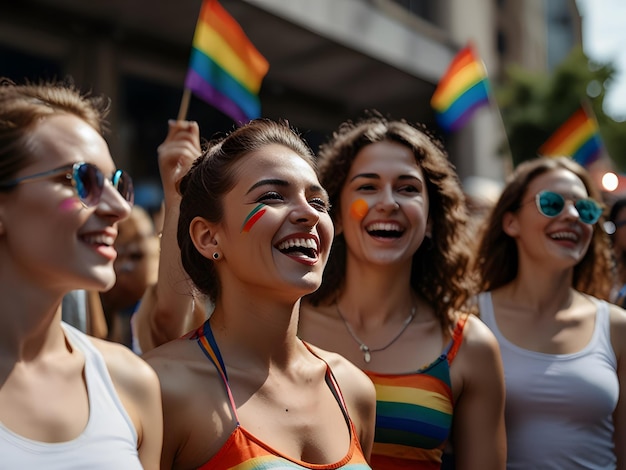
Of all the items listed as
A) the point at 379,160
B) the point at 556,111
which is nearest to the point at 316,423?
the point at 379,160

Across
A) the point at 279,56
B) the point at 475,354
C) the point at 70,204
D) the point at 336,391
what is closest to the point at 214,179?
the point at 70,204

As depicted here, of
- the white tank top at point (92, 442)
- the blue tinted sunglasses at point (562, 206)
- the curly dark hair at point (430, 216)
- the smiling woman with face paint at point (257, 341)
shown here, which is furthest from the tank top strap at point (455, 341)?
the white tank top at point (92, 442)

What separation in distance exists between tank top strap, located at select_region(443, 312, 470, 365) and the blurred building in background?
7296mm

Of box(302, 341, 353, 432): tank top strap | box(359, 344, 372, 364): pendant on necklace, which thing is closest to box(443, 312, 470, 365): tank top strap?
box(359, 344, 372, 364): pendant on necklace

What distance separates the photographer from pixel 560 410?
2.89 metres

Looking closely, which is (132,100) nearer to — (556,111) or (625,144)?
(556,111)

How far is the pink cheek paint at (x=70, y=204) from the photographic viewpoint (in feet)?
5.37

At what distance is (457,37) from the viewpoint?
58.2 feet

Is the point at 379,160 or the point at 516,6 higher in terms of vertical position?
the point at 516,6

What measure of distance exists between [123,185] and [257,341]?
2.00 feet

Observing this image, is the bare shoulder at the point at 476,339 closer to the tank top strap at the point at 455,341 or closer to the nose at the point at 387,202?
the tank top strap at the point at 455,341

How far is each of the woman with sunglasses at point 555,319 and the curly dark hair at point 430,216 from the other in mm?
355

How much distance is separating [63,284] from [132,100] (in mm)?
13801

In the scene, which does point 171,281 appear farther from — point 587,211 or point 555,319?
point 587,211
